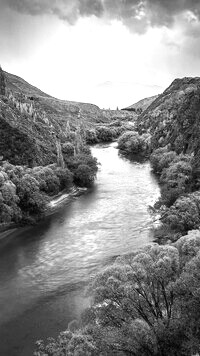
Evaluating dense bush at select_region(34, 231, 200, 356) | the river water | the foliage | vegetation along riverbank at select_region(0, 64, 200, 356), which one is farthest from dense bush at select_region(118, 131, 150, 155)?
dense bush at select_region(34, 231, 200, 356)

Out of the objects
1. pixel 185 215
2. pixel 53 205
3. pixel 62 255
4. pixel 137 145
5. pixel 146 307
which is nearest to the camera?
pixel 146 307

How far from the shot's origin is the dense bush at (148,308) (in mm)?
27344

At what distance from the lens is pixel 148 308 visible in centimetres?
3011

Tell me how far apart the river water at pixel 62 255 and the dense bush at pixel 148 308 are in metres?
14.3

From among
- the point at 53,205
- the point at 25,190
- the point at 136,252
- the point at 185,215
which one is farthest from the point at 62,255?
the point at 136,252

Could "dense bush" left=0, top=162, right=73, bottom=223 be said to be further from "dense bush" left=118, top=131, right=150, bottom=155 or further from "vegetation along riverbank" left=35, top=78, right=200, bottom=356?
"dense bush" left=118, top=131, right=150, bottom=155

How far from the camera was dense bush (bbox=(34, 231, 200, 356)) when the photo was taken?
27344 millimetres

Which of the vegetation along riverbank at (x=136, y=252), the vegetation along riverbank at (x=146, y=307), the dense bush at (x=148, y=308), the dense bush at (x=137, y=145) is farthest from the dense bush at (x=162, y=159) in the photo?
the dense bush at (x=148, y=308)

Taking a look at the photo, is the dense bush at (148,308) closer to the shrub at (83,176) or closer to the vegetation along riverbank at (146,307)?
the vegetation along riverbank at (146,307)

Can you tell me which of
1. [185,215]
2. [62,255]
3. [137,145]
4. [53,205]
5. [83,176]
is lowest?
[62,255]

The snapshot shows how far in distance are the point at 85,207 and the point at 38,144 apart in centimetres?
4068

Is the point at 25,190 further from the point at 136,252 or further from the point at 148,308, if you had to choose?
the point at 148,308

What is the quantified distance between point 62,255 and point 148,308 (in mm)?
35973

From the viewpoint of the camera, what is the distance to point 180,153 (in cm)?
12156
